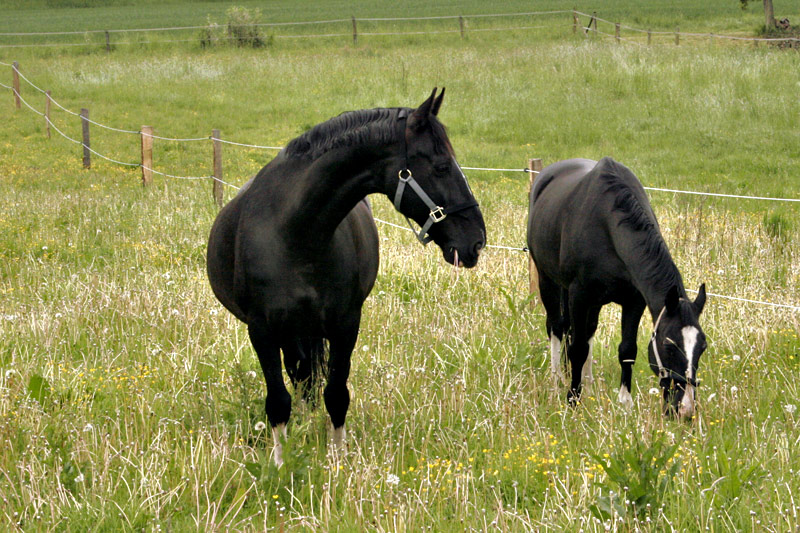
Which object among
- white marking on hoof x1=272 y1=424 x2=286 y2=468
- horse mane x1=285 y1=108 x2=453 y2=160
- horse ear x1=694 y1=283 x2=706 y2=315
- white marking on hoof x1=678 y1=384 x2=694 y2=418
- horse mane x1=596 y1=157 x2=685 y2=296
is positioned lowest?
white marking on hoof x1=272 y1=424 x2=286 y2=468

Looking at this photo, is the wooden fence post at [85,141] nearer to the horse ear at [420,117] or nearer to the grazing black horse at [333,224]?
the grazing black horse at [333,224]

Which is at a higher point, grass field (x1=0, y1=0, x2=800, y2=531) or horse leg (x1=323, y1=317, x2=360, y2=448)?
horse leg (x1=323, y1=317, x2=360, y2=448)

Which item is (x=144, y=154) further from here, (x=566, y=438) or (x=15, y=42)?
(x=15, y=42)

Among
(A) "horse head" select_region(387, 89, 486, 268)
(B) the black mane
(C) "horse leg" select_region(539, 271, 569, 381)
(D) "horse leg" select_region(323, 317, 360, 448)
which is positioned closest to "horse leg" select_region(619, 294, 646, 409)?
(C) "horse leg" select_region(539, 271, 569, 381)

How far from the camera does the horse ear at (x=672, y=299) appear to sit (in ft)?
14.4

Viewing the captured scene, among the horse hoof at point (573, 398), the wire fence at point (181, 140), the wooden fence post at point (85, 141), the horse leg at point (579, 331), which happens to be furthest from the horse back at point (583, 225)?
the wooden fence post at point (85, 141)

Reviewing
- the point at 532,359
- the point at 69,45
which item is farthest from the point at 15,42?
the point at 532,359

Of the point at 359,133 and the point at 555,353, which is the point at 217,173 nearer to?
the point at 555,353

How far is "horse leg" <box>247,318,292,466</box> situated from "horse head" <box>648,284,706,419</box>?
208 centimetres

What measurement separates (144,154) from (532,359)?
35.4 feet

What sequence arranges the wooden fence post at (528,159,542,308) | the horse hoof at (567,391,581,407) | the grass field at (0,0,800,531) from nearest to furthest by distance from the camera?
the grass field at (0,0,800,531) → the horse hoof at (567,391,581,407) → the wooden fence post at (528,159,542,308)

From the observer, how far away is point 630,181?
564 centimetres

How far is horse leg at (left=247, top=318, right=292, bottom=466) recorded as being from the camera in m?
4.34

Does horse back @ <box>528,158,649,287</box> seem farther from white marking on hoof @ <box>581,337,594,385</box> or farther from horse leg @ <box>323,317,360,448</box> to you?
horse leg @ <box>323,317,360,448</box>
